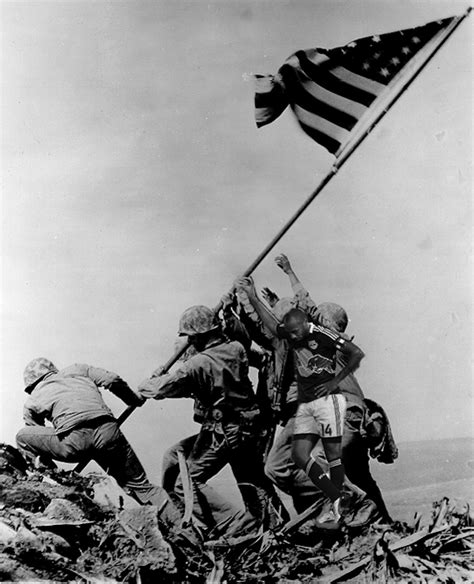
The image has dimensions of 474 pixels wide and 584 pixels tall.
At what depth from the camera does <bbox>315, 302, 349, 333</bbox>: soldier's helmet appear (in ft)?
31.4

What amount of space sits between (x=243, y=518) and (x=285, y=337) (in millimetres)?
1779

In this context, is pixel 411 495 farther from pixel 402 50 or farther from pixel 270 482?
pixel 402 50

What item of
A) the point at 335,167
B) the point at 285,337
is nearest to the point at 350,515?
the point at 285,337

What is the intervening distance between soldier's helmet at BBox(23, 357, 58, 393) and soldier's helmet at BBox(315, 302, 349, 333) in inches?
108

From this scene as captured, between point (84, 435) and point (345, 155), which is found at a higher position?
point (345, 155)

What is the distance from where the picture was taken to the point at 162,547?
8.50m

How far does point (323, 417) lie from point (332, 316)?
104cm

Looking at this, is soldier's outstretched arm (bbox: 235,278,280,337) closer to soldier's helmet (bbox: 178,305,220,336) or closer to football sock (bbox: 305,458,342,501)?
soldier's helmet (bbox: 178,305,220,336)

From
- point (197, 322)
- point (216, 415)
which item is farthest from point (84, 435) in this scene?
point (197, 322)

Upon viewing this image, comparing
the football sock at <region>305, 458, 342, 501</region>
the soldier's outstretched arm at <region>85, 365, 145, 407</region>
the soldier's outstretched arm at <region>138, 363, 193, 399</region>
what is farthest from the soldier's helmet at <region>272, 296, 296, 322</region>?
the soldier's outstretched arm at <region>85, 365, 145, 407</region>

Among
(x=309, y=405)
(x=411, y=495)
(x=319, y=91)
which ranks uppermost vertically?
(x=319, y=91)

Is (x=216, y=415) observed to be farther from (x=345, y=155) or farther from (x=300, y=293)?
(x=345, y=155)

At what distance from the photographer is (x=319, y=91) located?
9.79 m

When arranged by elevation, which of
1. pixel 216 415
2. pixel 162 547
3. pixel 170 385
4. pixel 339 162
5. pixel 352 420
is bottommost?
pixel 162 547
